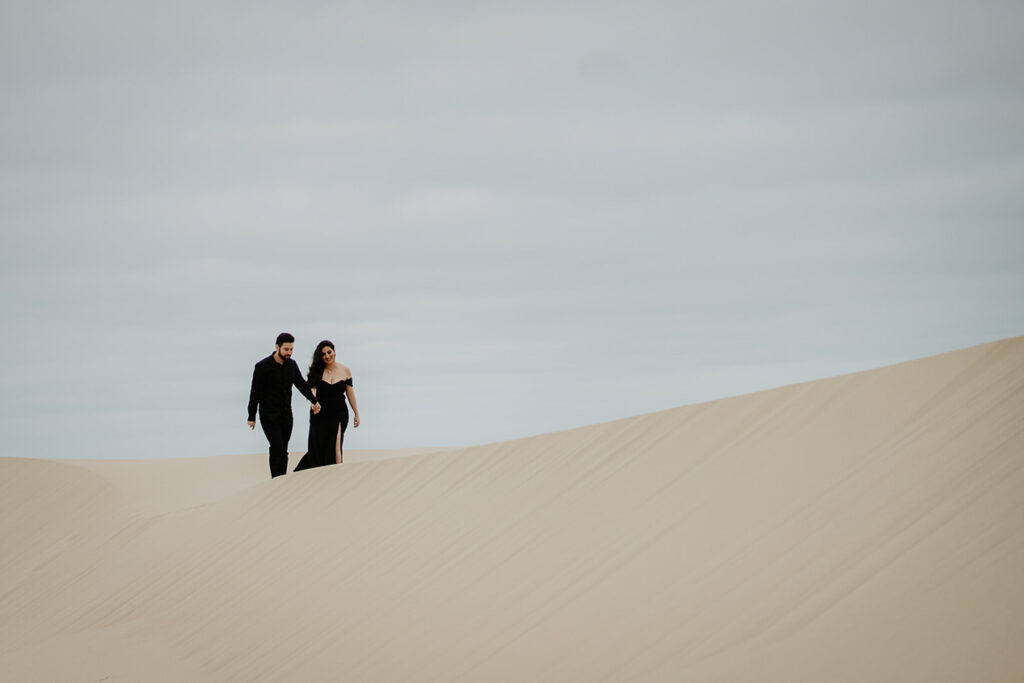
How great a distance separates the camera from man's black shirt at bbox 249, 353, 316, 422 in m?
9.98

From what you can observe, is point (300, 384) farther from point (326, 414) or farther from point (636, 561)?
point (636, 561)

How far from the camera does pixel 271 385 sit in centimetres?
1001

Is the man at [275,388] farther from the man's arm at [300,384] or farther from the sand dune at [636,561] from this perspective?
the sand dune at [636,561]

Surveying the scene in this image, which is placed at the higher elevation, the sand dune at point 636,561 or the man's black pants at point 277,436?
the man's black pants at point 277,436

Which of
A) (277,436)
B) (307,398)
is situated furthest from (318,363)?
(277,436)

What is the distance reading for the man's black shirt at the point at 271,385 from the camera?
9984mm

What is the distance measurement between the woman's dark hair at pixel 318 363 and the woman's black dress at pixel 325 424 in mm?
59

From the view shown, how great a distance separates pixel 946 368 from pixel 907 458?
895 mm

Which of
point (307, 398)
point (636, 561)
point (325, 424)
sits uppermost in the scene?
point (307, 398)

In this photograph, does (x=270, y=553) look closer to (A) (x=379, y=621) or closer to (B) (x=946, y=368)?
(A) (x=379, y=621)

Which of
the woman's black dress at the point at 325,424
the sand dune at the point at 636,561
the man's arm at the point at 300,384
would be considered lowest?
the sand dune at the point at 636,561

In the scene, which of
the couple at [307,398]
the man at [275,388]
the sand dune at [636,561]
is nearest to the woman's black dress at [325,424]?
the couple at [307,398]

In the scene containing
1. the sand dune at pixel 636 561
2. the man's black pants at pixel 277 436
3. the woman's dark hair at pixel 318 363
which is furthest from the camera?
the man's black pants at pixel 277 436

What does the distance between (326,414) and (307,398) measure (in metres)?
0.31
